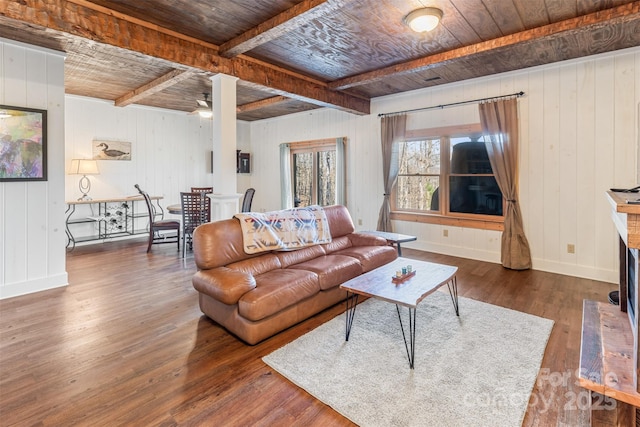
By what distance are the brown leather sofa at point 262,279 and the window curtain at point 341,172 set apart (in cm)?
298

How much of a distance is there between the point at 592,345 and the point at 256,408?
173 cm

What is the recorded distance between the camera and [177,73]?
422 cm

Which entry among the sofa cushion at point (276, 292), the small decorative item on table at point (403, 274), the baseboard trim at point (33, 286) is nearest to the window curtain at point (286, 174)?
the baseboard trim at point (33, 286)

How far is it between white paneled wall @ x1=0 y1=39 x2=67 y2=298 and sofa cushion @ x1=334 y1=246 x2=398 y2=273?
3251 mm

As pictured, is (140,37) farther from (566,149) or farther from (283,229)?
(566,149)

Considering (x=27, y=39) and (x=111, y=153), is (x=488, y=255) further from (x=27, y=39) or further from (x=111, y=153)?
(x=111, y=153)

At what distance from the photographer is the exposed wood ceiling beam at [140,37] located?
8.18 ft

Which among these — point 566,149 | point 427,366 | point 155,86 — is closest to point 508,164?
point 566,149

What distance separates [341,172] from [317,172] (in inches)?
32.6

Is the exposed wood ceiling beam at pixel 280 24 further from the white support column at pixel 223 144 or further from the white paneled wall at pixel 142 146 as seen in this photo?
the white paneled wall at pixel 142 146

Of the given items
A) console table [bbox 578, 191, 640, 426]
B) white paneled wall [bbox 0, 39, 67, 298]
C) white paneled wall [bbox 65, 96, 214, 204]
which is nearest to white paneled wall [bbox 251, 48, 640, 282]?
console table [bbox 578, 191, 640, 426]

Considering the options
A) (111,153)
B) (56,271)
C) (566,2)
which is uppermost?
(566,2)

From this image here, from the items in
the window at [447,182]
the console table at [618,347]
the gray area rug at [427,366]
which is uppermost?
the window at [447,182]

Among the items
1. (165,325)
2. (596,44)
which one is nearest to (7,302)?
(165,325)
